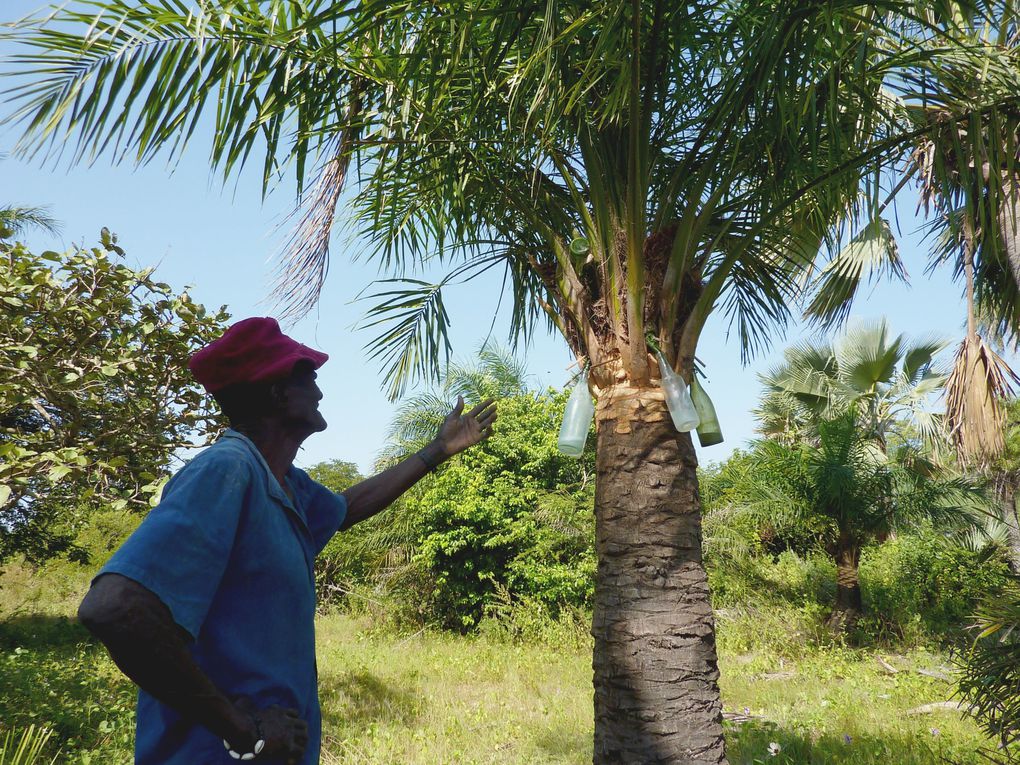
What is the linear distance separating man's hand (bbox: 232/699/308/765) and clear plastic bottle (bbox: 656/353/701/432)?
2.36m

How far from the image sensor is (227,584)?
1497mm

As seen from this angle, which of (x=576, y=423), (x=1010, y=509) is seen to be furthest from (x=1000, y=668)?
(x=1010, y=509)

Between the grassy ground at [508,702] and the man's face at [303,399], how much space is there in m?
3.94

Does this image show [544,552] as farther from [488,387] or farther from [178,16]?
[178,16]

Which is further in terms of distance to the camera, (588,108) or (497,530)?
(497,530)

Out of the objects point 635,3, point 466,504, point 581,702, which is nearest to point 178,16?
point 635,3

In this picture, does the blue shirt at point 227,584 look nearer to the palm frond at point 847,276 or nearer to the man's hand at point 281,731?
the man's hand at point 281,731

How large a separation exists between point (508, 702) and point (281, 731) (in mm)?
6502

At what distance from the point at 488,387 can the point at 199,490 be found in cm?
1312

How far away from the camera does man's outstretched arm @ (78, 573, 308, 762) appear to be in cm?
125

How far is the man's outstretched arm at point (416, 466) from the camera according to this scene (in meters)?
2.34

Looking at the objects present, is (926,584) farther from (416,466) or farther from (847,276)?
(416,466)

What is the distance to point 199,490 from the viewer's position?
1.42m

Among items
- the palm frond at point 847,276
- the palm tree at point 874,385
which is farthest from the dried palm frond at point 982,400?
the palm tree at point 874,385
